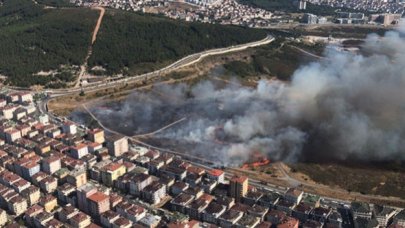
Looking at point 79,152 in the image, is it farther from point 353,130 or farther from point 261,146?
point 353,130

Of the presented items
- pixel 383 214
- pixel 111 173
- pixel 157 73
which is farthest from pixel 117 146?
pixel 157 73

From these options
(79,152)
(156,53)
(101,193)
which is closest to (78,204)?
(101,193)

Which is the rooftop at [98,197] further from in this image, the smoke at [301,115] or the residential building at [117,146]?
the smoke at [301,115]

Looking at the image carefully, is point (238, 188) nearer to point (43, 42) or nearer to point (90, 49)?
point (90, 49)

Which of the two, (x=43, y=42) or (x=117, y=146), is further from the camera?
(x=43, y=42)

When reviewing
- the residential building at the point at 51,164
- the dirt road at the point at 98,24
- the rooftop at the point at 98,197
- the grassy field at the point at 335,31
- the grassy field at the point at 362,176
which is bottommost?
the grassy field at the point at 362,176

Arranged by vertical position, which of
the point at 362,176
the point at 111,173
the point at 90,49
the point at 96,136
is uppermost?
the point at 90,49

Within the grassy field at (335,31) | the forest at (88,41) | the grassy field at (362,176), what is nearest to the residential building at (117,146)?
the grassy field at (362,176)
